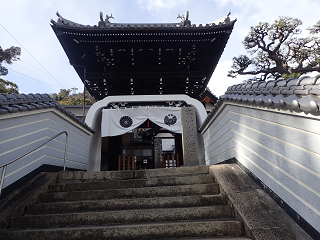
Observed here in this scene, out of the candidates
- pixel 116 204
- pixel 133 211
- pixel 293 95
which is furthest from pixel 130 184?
pixel 293 95

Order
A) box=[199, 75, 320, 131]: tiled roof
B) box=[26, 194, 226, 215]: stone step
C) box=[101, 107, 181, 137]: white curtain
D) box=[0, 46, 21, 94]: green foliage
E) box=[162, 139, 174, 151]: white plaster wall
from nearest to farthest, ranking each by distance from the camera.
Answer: box=[199, 75, 320, 131]: tiled roof → box=[26, 194, 226, 215]: stone step → box=[101, 107, 181, 137]: white curtain → box=[162, 139, 174, 151]: white plaster wall → box=[0, 46, 21, 94]: green foliage

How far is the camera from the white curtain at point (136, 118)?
29.0 feet

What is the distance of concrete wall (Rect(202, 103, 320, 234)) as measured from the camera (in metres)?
1.92

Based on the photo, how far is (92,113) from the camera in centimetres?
858

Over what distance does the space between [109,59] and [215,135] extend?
6378mm

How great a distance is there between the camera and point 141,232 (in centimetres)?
241

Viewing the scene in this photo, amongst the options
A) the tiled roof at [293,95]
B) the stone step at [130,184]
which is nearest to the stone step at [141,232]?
the stone step at [130,184]

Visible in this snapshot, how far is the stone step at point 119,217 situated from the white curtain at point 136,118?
609 cm

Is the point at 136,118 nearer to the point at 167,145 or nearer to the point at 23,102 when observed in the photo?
the point at 23,102

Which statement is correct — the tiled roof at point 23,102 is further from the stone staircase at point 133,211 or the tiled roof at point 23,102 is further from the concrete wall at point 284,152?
the concrete wall at point 284,152

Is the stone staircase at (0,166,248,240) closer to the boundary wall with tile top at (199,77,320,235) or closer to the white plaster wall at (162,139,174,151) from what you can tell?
the boundary wall with tile top at (199,77,320,235)

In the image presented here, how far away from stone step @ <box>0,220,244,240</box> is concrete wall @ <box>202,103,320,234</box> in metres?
0.71

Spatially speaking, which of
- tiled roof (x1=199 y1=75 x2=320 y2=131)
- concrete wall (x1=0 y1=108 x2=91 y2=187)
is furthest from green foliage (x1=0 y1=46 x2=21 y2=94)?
tiled roof (x1=199 y1=75 x2=320 y2=131)

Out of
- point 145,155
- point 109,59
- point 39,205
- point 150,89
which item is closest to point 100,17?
point 109,59
